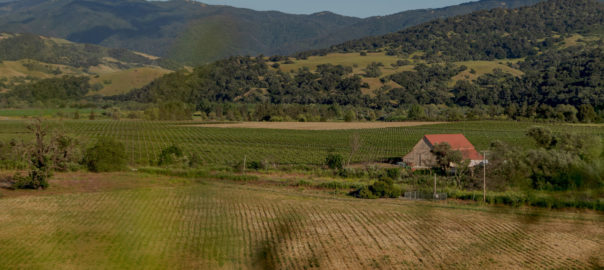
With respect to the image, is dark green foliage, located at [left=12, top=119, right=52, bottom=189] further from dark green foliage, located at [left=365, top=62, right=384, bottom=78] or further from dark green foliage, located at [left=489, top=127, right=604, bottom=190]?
dark green foliage, located at [left=365, top=62, right=384, bottom=78]


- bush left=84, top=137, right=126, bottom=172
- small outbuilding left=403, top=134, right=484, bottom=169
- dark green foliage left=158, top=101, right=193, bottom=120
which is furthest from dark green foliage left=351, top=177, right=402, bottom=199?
dark green foliage left=158, top=101, right=193, bottom=120

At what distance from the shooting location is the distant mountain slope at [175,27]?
71.9 inches

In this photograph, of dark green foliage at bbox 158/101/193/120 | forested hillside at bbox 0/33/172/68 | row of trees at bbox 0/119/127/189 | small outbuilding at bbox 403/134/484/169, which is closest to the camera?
dark green foliage at bbox 158/101/193/120

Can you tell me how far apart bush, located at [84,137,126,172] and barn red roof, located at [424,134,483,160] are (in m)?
25.0

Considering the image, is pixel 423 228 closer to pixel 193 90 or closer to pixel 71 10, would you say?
pixel 193 90

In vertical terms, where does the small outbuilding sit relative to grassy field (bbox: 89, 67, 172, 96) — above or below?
below

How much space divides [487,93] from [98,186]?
128 metres

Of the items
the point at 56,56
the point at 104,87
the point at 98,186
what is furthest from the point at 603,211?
the point at 98,186

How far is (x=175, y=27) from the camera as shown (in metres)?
2.26

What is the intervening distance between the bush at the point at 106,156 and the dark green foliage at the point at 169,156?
Result: 4608 millimetres

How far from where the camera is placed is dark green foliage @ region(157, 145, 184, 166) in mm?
39844

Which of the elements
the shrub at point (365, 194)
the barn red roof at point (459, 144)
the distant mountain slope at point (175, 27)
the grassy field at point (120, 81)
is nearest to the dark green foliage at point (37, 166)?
the shrub at point (365, 194)

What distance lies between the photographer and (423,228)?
2.12m

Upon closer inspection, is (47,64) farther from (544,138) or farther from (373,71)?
(373,71)
